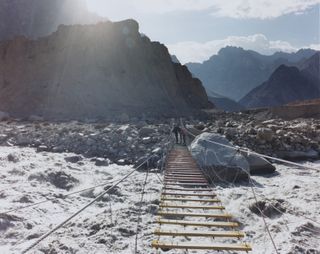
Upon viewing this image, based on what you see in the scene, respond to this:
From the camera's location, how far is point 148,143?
15.8 m

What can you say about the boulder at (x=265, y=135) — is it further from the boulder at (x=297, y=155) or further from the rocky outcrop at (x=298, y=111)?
the rocky outcrop at (x=298, y=111)

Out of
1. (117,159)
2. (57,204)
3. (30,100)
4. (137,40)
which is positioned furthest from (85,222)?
(137,40)

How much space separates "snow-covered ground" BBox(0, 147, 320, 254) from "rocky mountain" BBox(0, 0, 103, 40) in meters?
70.5

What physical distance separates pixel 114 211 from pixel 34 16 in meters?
80.2

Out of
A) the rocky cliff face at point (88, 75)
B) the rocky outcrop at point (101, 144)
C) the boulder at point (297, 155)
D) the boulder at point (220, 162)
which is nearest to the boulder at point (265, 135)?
the boulder at point (297, 155)

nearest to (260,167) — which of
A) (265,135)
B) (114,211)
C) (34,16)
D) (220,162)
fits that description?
(220,162)

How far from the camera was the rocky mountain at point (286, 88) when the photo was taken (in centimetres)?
12512

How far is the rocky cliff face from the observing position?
38.6 meters

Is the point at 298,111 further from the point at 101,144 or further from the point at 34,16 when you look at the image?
the point at 34,16

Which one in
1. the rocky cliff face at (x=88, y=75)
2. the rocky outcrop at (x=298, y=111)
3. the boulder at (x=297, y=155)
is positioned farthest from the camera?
the rocky cliff face at (x=88, y=75)

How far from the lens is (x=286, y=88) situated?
12612 cm

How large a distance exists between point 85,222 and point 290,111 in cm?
2963

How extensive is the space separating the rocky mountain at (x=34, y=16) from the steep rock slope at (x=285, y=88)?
2940 inches

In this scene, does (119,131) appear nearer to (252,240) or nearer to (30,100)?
(252,240)
